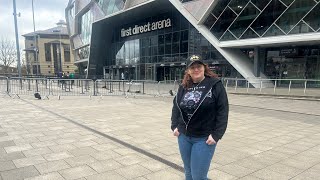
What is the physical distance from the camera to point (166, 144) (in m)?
6.31

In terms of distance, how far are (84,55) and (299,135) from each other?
5004cm

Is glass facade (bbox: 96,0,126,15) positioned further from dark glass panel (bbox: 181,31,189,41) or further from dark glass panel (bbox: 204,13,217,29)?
dark glass panel (bbox: 204,13,217,29)

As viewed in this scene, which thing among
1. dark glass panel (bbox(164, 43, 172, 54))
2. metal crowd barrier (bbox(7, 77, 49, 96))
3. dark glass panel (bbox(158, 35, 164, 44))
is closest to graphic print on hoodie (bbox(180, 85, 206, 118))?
metal crowd barrier (bbox(7, 77, 49, 96))

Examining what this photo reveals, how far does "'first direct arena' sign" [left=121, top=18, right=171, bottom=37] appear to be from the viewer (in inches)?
1428

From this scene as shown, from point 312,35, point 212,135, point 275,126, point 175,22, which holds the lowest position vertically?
point 275,126

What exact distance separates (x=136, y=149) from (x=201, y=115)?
10.7 feet

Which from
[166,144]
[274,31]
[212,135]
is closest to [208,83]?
[212,135]

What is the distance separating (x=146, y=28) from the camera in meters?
39.8

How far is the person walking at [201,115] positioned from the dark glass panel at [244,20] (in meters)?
22.6

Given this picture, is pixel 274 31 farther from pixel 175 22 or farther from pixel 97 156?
pixel 97 156

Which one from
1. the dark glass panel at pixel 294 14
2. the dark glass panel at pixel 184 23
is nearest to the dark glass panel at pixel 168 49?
the dark glass panel at pixel 184 23

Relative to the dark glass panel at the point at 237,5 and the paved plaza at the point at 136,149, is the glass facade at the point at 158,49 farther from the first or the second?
the paved plaza at the point at 136,149

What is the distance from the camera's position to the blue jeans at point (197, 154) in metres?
2.88

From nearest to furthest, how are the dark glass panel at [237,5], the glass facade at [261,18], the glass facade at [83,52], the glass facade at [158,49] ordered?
the glass facade at [261,18] < the dark glass panel at [237,5] < the glass facade at [158,49] < the glass facade at [83,52]
